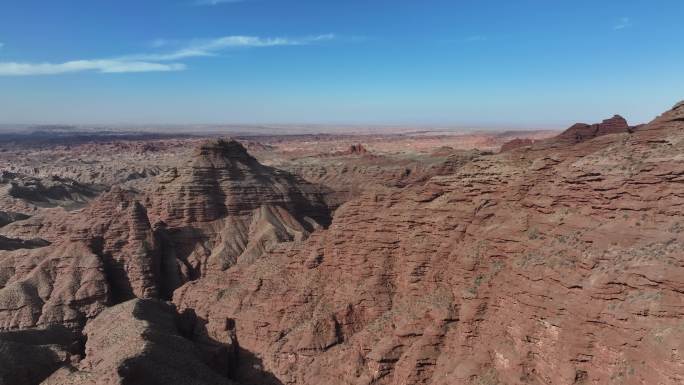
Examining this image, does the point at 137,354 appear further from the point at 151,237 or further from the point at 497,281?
the point at 151,237

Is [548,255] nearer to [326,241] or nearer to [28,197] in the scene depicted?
[326,241]

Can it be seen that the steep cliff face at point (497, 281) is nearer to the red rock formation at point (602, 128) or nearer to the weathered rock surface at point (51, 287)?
the weathered rock surface at point (51, 287)

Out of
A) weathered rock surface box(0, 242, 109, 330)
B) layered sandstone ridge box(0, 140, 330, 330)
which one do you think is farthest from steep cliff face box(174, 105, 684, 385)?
layered sandstone ridge box(0, 140, 330, 330)

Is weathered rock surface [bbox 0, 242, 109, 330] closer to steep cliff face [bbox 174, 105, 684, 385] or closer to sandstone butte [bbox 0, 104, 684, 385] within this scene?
sandstone butte [bbox 0, 104, 684, 385]

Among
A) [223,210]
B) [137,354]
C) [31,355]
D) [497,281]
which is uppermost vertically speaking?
[497,281]

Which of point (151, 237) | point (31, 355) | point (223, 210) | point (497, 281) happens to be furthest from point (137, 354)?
point (223, 210)

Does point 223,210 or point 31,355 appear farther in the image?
point 223,210
